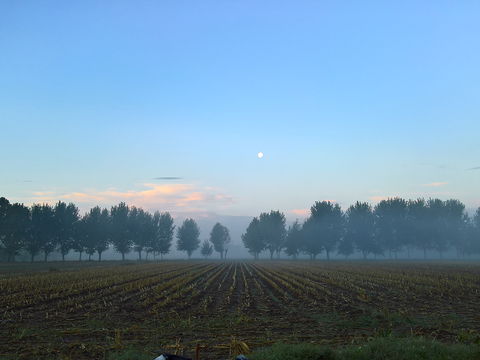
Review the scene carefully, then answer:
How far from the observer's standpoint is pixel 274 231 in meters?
106

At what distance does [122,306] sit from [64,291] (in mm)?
7459

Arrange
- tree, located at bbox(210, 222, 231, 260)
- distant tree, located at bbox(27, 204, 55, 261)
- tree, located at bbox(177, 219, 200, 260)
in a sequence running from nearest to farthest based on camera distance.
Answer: distant tree, located at bbox(27, 204, 55, 261) → tree, located at bbox(177, 219, 200, 260) → tree, located at bbox(210, 222, 231, 260)

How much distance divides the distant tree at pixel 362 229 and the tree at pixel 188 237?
5889 cm

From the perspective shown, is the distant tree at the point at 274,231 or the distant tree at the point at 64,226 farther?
the distant tree at the point at 274,231

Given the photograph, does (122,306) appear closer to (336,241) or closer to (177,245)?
(336,241)

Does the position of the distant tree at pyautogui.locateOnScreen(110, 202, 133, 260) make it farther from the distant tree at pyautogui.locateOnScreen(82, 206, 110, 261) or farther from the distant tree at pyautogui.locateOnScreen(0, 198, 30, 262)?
the distant tree at pyautogui.locateOnScreen(0, 198, 30, 262)

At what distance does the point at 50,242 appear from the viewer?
6950cm

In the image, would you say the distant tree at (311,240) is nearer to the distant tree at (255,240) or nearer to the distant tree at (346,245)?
the distant tree at (346,245)

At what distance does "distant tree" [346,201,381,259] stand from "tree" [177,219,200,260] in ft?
193

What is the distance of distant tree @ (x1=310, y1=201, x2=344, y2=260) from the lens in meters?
85.9

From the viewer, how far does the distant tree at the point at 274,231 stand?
10550 centimetres

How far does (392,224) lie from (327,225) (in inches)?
765

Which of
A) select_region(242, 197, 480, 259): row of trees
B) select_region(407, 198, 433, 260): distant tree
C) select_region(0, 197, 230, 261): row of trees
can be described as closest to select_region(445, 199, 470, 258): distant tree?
select_region(242, 197, 480, 259): row of trees

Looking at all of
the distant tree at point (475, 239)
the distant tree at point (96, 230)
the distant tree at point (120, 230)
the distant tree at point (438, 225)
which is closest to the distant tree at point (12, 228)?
the distant tree at point (96, 230)
